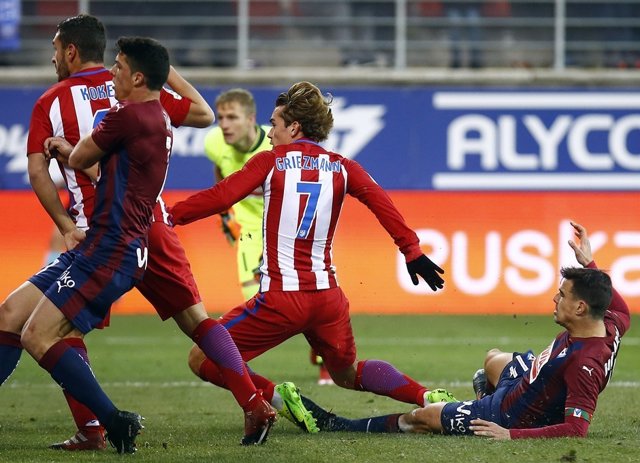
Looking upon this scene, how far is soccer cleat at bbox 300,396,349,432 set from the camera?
645 centimetres

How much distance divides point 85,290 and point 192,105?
49.1 inches

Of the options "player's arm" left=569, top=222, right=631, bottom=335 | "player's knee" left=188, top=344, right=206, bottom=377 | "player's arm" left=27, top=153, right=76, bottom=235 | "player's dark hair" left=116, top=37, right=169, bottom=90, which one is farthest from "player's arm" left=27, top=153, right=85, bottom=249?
"player's arm" left=569, top=222, right=631, bottom=335

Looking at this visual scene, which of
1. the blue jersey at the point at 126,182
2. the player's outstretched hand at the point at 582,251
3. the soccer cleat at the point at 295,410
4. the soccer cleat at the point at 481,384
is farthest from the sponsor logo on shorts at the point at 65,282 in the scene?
the player's outstretched hand at the point at 582,251

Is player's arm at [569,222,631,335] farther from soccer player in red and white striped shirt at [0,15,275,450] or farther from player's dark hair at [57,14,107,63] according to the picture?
player's dark hair at [57,14,107,63]

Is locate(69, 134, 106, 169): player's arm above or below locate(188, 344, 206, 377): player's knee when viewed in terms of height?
above

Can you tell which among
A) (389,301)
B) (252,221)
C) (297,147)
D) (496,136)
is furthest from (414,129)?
(297,147)

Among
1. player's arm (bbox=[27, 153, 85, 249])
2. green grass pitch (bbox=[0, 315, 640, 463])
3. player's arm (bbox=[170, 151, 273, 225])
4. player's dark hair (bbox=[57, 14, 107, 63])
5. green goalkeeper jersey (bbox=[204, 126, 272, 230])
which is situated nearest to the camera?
green grass pitch (bbox=[0, 315, 640, 463])

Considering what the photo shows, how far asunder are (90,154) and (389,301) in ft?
24.8

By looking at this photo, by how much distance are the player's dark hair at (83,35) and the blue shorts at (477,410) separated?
2.53m

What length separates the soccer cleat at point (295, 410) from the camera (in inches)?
249

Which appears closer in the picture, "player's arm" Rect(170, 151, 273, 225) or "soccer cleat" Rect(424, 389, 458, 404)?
"player's arm" Rect(170, 151, 273, 225)

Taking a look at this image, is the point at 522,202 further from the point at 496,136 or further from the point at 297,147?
the point at 297,147

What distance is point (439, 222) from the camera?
13047 mm

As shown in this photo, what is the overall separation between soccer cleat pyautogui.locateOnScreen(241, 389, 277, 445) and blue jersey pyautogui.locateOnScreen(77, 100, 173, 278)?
87cm
